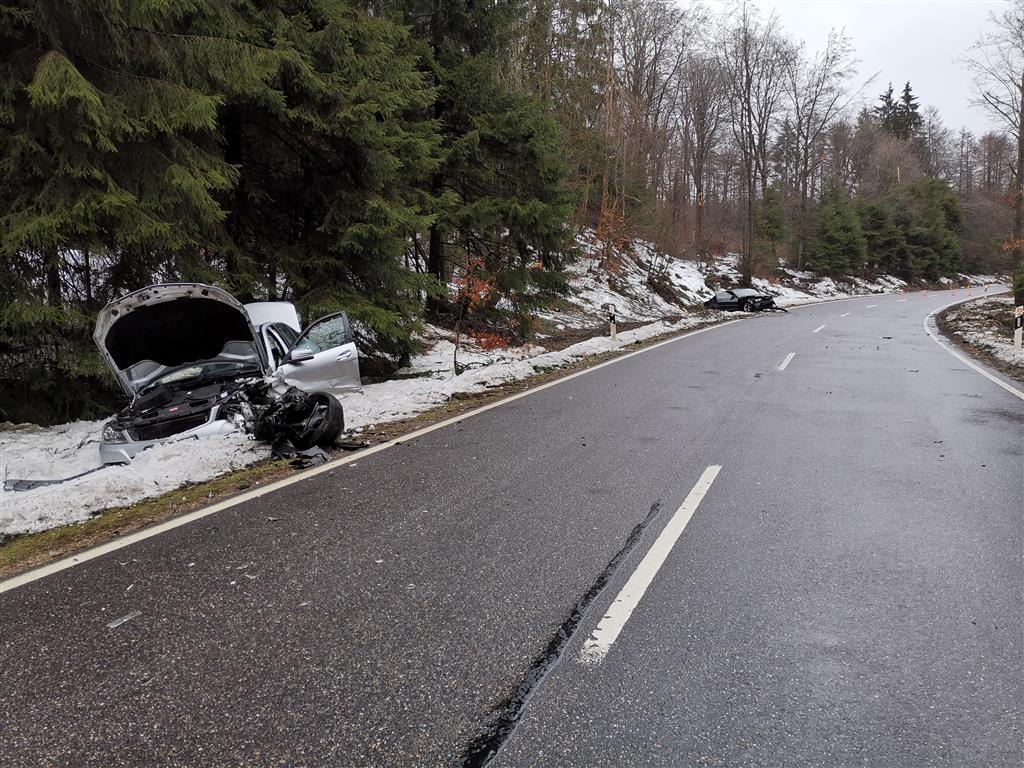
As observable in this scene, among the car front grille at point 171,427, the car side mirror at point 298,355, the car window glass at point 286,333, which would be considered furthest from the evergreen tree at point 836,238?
the car front grille at point 171,427

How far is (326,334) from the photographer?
8500 millimetres

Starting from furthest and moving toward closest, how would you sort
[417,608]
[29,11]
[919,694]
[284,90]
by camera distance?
[284,90] < [29,11] < [417,608] < [919,694]

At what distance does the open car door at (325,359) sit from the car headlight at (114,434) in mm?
1853

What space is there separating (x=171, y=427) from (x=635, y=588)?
498cm

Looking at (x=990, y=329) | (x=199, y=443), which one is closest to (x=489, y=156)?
(x=199, y=443)

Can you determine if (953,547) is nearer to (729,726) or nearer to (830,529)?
(830,529)

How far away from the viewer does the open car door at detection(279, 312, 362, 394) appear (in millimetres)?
7617

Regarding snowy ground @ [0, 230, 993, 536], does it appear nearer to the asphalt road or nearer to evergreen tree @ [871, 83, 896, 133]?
the asphalt road

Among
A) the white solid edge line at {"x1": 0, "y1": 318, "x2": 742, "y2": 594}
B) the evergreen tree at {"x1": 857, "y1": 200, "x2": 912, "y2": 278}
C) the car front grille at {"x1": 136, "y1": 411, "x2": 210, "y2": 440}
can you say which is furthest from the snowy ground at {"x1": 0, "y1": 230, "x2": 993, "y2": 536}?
the evergreen tree at {"x1": 857, "y1": 200, "x2": 912, "y2": 278}

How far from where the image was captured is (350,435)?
7148 mm

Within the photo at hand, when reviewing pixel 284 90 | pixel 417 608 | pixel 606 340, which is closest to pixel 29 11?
pixel 284 90

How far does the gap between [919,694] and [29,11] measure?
10185 mm

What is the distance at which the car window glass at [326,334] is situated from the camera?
813 cm

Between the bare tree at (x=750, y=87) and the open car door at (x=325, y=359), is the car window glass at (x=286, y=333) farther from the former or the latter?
the bare tree at (x=750, y=87)
